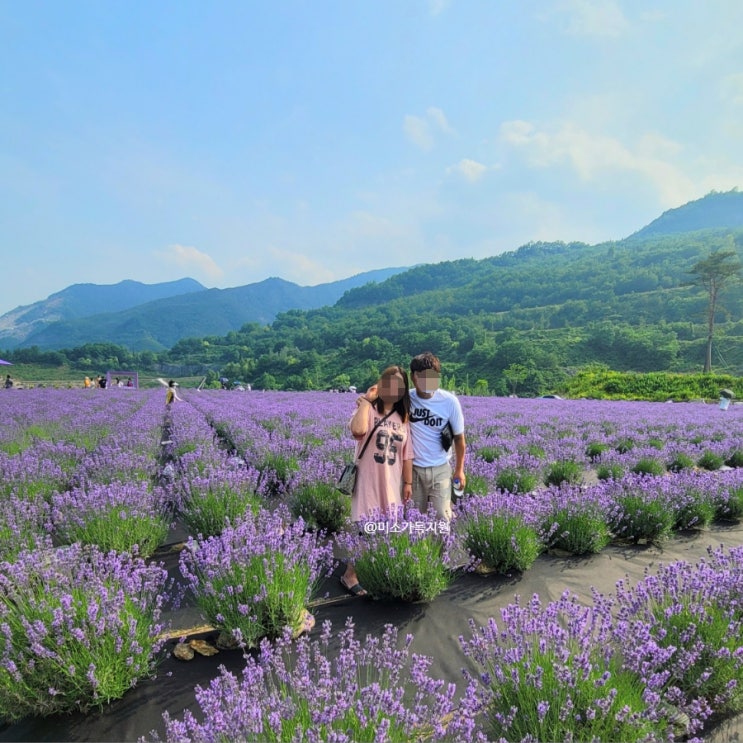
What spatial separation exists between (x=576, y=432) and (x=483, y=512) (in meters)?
6.32

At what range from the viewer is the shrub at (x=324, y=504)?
161 inches

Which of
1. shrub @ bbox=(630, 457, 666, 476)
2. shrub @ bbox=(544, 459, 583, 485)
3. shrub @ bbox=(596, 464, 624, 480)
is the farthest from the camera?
shrub @ bbox=(630, 457, 666, 476)

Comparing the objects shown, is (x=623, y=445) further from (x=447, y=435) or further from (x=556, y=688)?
(x=556, y=688)

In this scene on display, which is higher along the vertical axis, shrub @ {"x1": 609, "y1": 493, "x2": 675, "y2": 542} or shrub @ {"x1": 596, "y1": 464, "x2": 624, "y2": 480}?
shrub @ {"x1": 609, "y1": 493, "x2": 675, "y2": 542}

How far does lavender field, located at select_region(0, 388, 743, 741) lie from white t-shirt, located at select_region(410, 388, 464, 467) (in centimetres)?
42

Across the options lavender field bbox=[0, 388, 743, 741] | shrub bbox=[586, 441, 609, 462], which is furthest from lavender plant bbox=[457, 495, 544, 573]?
shrub bbox=[586, 441, 609, 462]

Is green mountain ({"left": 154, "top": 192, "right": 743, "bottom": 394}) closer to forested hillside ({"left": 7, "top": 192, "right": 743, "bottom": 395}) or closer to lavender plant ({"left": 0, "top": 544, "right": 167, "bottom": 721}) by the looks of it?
forested hillside ({"left": 7, "top": 192, "right": 743, "bottom": 395})

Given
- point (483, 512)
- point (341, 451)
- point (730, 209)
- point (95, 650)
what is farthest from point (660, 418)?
point (730, 209)

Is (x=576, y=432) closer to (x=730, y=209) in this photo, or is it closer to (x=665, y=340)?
(x=665, y=340)

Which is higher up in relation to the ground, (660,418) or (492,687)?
(492,687)

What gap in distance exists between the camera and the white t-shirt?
301cm

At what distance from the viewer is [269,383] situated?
49.3 m

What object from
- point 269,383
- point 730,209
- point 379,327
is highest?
point 730,209

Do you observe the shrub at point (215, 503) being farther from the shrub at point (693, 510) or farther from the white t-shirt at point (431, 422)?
the shrub at point (693, 510)
